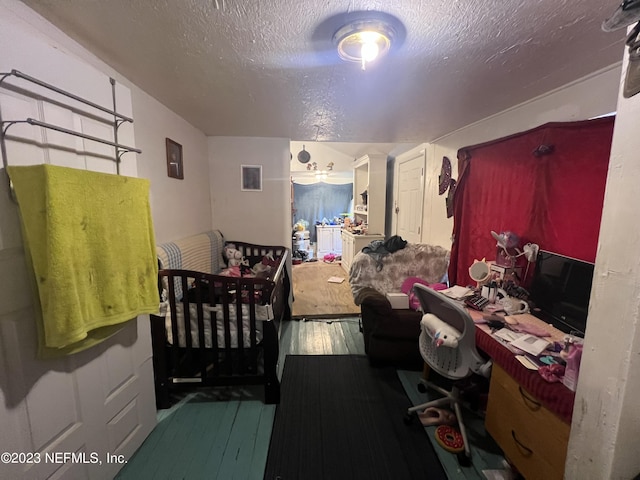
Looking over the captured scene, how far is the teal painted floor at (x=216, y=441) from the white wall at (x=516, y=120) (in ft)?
5.99

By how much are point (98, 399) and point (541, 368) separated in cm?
206

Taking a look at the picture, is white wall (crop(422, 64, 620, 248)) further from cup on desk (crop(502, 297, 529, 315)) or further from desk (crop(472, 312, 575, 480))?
desk (crop(472, 312, 575, 480))

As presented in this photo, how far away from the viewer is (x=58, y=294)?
94 cm

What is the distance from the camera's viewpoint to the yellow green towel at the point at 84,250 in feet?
2.99

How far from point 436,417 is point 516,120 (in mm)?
2280

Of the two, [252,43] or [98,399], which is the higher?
[252,43]

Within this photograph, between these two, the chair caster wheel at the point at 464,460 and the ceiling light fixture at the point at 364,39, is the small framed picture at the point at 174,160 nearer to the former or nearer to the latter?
the ceiling light fixture at the point at 364,39

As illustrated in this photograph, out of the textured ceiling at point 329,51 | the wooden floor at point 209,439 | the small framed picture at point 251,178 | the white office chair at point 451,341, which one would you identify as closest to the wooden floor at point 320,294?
the wooden floor at point 209,439

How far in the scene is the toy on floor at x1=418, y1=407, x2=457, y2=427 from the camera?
1680mm

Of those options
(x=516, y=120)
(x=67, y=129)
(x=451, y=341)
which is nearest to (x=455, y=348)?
(x=451, y=341)

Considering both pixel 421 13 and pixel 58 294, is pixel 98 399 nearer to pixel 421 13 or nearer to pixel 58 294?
pixel 58 294

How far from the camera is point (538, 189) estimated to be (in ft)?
5.77

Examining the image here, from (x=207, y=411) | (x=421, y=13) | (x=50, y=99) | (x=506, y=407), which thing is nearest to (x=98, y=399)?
(x=207, y=411)

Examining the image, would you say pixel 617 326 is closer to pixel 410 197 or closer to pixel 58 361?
pixel 58 361
